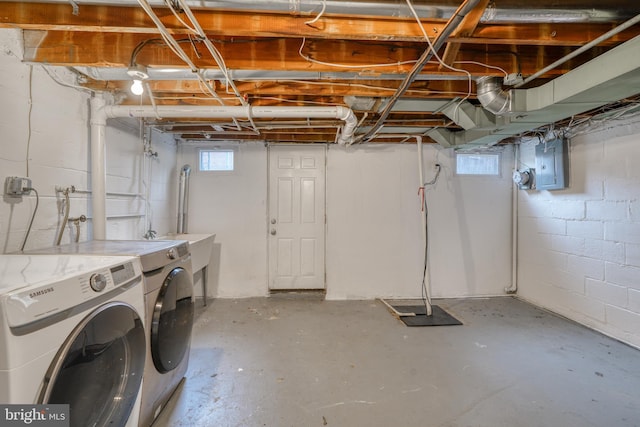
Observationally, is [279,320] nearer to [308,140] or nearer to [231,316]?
[231,316]

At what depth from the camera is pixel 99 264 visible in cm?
110

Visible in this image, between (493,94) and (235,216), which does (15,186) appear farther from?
(493,94)

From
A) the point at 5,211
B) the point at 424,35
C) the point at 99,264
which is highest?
the point at 424,35

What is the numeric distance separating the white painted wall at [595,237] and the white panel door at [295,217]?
8.85 ft

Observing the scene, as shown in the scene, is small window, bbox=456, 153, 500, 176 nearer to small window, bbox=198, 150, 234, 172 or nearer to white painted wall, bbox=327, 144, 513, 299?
white painted wall, bbox=327, 144, 513, 299

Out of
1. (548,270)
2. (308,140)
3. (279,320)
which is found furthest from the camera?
(308,140)

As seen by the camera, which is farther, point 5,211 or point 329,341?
point 329,341

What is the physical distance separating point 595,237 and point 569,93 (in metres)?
1.85

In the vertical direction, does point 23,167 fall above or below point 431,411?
above

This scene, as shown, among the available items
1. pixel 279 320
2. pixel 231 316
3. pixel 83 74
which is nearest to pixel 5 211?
pixel 83 74

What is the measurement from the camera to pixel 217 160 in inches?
144

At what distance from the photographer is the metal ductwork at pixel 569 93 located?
1489mm

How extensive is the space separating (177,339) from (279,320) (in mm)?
1428

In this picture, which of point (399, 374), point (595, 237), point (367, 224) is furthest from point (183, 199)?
point (595, 237)
